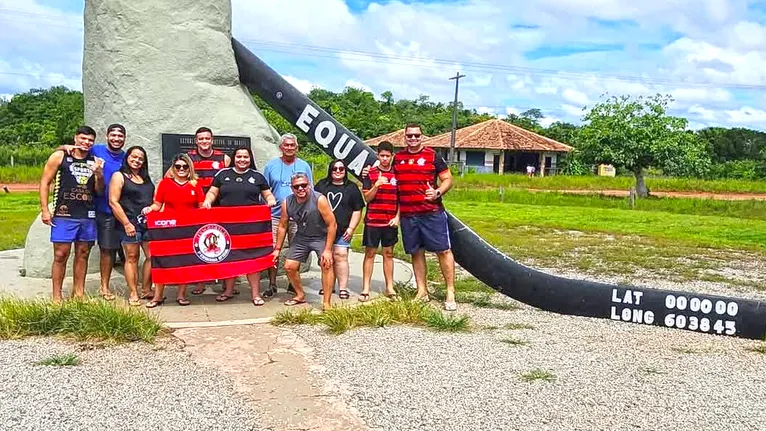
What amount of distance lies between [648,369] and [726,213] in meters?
18.6

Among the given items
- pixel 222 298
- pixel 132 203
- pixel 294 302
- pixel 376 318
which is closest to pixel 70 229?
pixel 132 203

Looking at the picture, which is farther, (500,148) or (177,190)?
(500,148)

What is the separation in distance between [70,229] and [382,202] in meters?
2.76

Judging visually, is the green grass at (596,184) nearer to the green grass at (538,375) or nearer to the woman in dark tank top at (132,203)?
the woman in dark tank top at (132,203)

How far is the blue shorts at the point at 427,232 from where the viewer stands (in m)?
6.82

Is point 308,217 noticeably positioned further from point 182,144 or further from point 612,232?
point 612,232

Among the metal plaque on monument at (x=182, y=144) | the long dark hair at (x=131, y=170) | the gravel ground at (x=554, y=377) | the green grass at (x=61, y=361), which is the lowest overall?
the gravel ground at (x=554, y=377)

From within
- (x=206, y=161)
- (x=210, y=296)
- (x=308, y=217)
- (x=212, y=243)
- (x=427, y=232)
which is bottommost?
(x=210, y=296)

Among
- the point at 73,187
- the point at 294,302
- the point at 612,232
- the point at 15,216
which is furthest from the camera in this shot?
the point at 15,216

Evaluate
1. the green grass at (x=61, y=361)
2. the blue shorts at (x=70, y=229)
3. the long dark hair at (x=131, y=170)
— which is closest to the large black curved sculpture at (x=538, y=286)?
the long dark hair at (x=131, y=170)

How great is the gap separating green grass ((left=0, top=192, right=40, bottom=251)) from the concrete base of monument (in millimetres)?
3140

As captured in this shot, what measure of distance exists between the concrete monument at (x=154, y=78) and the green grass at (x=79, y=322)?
6.52 ft

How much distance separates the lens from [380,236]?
22.9 feet

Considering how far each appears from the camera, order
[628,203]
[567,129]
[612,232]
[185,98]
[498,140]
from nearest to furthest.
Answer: [185,98], [612,232], [628,203], [498,140], [567,129]
